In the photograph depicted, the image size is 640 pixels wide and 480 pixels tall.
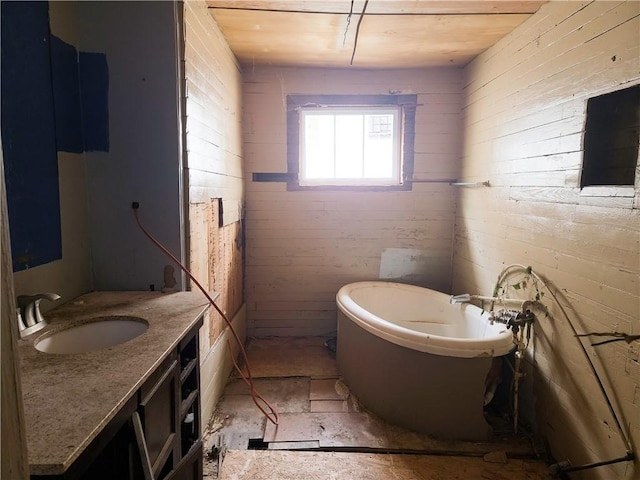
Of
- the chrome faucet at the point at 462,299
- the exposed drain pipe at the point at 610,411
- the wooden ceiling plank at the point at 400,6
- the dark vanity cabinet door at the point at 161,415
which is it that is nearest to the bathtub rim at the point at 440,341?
the chrome faucet at the point at 462,299

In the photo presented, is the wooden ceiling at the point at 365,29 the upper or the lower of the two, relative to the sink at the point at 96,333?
upper

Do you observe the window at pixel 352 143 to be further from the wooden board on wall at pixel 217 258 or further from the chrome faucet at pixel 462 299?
the chrome faucet at pixel 462 299

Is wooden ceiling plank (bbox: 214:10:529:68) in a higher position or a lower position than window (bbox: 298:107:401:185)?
higher

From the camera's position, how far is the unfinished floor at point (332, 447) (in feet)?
6.28

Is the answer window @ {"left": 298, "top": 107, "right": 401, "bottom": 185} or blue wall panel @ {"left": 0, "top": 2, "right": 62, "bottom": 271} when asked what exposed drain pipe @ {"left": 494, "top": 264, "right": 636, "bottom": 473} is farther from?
blue wall panel @ {"left": 0, "top": 2, "right": 62, "bottom": 271}

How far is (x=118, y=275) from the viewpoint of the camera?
1793mm

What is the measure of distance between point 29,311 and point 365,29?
247 cm

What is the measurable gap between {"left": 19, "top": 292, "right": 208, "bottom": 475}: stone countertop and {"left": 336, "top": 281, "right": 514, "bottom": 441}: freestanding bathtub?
1302 mm

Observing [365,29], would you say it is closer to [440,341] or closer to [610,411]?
[440,341]

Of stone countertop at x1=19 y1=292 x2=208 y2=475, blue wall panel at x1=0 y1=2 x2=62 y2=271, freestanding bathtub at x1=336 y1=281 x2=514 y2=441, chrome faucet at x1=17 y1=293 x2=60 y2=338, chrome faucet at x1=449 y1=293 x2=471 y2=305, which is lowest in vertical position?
freestanding bathtub at x1=336 y1=281 x2=514 y2=441

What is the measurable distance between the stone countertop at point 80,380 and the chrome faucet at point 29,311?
0.10 feet

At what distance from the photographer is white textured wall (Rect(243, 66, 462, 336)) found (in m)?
3.34

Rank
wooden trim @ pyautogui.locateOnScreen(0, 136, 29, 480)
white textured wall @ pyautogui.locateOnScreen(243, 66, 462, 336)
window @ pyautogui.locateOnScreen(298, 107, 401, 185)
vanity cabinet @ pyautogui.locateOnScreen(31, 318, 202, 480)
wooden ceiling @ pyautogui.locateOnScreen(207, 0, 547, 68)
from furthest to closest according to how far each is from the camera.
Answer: window @ pyautogui.locateOnScreen(298, 107, 401, 185) < white textured wall @ pyautogui.locateOnScreen(243, 66, 462, 336) < wooden ceiling @ pyautogui.locateOnScreen(207, 0, 547, 68) < vanity cabinet @ pyautogui.locateOnScreen(31, 318, 202, 480) < wooden trim @ pyautogui.locateOnScreen(0, 136, 29, 480)

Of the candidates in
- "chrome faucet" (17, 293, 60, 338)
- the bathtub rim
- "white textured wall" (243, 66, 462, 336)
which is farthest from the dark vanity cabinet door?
"white textured wall" (243, 66, 462, 336)
